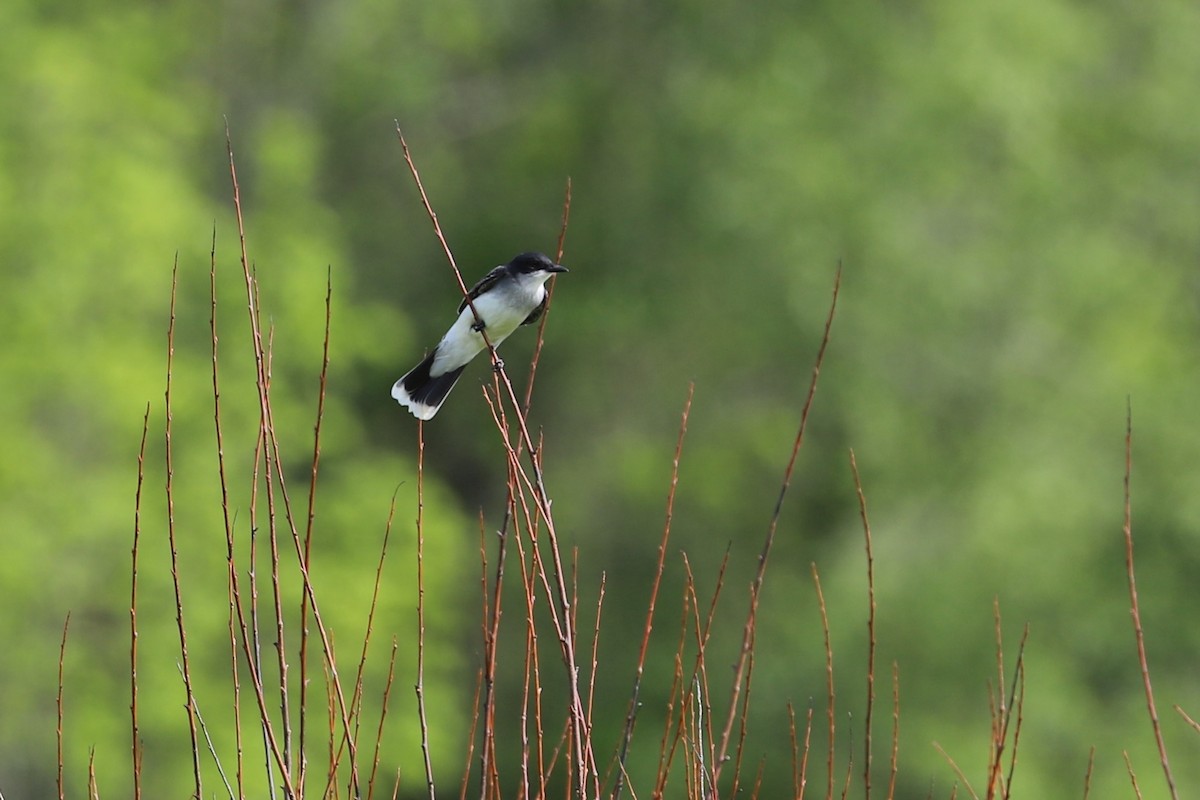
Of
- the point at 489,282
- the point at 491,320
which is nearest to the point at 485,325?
the point at 491,320

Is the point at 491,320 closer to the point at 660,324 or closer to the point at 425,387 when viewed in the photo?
the point at 425,387

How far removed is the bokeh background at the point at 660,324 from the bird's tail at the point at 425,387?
10.4 meters

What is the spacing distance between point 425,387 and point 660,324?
13987 millimetres

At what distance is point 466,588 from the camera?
23453 millimetres

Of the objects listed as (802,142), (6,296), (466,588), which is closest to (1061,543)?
(802,142)

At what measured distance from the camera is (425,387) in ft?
21.9

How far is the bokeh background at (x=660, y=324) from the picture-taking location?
16906 millimetres

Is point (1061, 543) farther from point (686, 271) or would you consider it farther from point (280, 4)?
point (280, 4)

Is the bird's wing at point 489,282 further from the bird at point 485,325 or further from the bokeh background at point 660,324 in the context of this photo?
the bokeh background at point 660,324

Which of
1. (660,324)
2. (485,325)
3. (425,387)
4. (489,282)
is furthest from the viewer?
(660,324)

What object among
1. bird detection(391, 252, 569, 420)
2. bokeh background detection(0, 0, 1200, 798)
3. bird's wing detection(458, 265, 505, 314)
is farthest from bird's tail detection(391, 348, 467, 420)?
bokeh background detection(0, 0, 1200, 798)

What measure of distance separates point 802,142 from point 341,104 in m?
6.93

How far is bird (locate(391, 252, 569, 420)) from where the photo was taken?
654 cm

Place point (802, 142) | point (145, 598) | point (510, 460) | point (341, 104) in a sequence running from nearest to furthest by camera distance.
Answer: point (510, 460) → point (145, 598) → point (802, 142) → point (341, 104)
